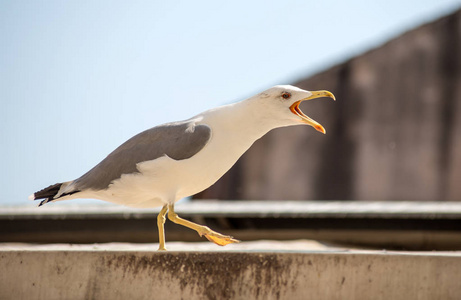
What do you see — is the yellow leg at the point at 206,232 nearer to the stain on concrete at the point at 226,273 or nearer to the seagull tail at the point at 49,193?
the stain on concrete at the point at 226,273

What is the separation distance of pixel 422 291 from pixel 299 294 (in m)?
0.91

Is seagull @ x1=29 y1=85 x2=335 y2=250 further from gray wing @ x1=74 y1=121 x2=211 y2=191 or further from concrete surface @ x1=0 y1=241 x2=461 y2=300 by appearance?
concrete surface @ x1=0 y1=241 x2=461 y2=300

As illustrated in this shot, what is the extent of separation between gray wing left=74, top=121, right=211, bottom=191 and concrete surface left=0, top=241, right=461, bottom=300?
42.2 inches

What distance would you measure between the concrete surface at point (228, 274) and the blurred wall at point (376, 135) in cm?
1117

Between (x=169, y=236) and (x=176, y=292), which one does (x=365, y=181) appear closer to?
(x=169, y=236)

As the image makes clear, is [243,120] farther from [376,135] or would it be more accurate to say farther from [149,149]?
[376,135]

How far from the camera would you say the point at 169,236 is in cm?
1245

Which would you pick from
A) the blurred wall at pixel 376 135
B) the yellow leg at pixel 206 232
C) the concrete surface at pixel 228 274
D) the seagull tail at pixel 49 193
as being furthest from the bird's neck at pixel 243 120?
the blurred wall at pixel 376 135

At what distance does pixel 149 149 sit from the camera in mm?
6500

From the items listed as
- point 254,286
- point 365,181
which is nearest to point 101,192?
point 254,286

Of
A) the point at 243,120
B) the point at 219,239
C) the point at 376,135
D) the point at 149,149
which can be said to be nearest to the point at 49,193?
the point at 149,149

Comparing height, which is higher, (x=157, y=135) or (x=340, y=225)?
(x=157, y=135)

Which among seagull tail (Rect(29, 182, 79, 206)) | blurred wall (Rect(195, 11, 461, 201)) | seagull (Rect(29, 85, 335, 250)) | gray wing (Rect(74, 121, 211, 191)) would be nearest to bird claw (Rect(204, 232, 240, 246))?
seagull (Rect(29, 85, 335, 250))

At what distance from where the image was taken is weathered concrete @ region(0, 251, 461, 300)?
522 cm
